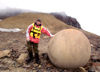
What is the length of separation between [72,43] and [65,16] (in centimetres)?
1602

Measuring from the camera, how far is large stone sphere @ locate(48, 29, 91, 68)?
142 inches

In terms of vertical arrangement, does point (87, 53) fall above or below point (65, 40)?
below

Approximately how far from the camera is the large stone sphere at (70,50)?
3.61 metres

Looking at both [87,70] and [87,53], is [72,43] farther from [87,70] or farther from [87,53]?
[87,70]

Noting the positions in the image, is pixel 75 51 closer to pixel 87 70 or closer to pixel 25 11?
pixel 87 70

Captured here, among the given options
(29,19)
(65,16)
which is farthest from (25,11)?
(65,16)

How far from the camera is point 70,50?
11.9ft

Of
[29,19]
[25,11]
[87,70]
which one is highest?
[25,11]

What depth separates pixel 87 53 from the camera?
3820 millimetres

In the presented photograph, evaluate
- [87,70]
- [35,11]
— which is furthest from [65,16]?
[87,70]

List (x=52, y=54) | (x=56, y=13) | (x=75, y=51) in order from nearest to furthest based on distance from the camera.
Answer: (x=75, y=51)
(x=52, y=54)
(x=56, y=13)

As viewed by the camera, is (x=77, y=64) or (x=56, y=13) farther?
(x=56, y=13)

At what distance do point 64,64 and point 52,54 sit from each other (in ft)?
1.70

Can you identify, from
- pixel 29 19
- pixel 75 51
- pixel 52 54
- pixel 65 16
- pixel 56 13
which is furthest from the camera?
pixel 65 16
